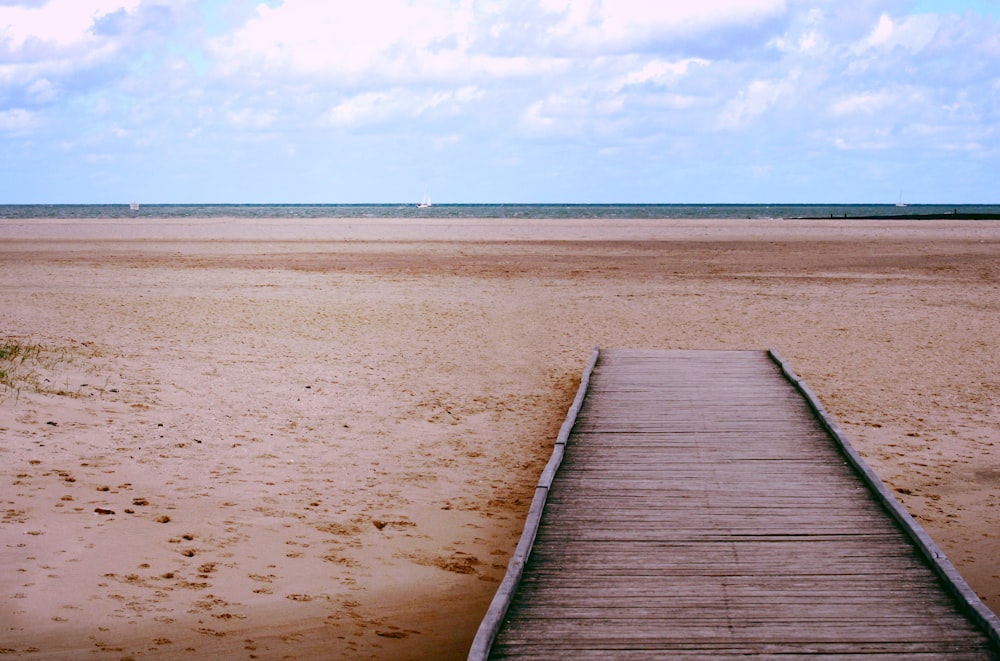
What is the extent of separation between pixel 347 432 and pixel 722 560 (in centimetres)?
486

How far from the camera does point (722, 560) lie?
4.98 m

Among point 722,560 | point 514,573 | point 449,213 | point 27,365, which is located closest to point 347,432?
point 27,365

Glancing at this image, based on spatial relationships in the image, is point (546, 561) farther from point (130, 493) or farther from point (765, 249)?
point (765, 249)

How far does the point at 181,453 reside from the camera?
26.2 ft

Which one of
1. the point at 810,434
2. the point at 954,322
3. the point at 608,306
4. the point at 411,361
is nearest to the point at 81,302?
the point at 411,361

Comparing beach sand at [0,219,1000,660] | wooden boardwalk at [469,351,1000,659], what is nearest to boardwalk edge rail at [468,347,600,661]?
wooden boardwalk at [469,351,1000,659]

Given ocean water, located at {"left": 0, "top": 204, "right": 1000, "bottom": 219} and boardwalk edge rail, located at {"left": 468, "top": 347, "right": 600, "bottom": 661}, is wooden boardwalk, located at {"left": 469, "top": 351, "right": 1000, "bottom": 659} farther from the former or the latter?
ocean water, located at {"left": 0, "top": 204, "right": 1000, "bottom": 219}

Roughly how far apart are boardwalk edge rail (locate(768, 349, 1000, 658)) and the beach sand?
688 millimetres

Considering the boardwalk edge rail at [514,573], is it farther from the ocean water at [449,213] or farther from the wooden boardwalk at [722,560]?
the ocean water at [449,213]

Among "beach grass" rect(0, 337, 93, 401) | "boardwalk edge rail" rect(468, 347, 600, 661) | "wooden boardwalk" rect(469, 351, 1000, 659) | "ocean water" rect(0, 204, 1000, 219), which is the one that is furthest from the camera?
"ocean water" rect(0, 204, 1000, 219)

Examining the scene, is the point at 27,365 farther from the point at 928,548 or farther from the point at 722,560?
the point at 928,548

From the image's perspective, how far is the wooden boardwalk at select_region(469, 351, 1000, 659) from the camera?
13.6 feet

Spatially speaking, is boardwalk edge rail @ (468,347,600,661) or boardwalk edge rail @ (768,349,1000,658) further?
boardwalk edge rail @ (768,349,1000,658)

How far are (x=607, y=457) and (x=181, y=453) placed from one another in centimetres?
374
